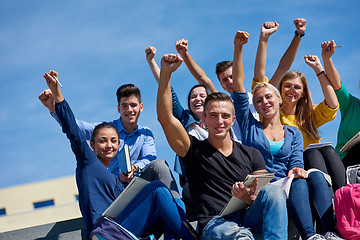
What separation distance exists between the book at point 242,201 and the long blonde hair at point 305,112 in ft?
4.79

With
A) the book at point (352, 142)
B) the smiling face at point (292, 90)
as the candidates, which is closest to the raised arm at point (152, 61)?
the smiling face at point (292, 90)

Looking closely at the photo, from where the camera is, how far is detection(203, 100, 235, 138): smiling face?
3.50 metres

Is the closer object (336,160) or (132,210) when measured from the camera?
(132,210)

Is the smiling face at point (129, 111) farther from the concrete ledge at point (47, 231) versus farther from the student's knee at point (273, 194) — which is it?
the student's knee at point (273, 194)

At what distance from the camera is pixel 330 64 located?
4.73 metres

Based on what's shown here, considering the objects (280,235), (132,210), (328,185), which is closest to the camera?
(280,235)

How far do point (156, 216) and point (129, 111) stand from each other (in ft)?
5.42

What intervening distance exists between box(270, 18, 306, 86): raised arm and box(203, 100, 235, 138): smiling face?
4.61 feet

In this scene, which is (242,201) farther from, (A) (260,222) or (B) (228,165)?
(B) (228,165)

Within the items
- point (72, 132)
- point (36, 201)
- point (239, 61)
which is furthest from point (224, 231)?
point (36, 201)

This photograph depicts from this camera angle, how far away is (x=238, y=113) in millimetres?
3951

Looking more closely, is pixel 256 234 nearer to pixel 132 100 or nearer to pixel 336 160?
pixel 336 160

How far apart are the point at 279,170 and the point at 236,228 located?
915 millimetres

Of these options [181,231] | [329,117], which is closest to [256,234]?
[181,231]
